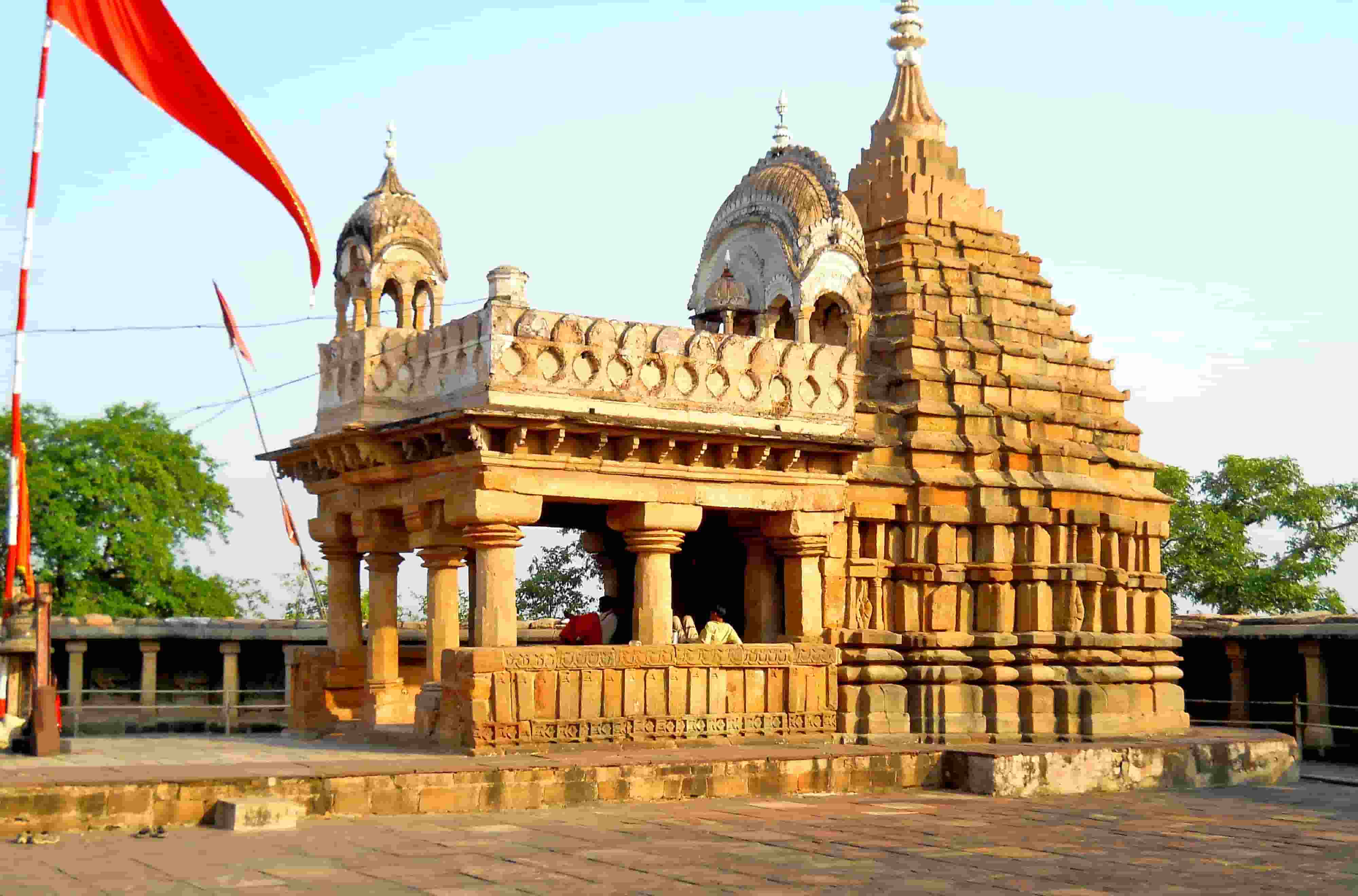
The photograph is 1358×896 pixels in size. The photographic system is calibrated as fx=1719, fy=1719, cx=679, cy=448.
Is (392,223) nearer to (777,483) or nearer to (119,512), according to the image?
(777,483)

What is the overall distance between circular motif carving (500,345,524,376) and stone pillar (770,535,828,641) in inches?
136

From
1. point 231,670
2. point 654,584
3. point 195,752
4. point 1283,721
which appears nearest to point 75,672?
point 231,670

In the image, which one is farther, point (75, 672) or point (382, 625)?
point (75, 672)

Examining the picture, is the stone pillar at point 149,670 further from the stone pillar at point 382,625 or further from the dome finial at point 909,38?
the dome finial at point 909,38

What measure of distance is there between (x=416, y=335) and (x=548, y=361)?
1.59m

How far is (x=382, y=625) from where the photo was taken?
56.0ft

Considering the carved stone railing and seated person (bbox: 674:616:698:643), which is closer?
the carved stone railing

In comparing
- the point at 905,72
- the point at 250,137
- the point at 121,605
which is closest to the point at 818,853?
the point at 250,137

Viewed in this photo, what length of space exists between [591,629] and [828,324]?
4.50m

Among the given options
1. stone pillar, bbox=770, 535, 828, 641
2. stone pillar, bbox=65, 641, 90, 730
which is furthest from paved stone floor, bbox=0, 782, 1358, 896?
stone pillar, bbox=65, 641, 90, 730

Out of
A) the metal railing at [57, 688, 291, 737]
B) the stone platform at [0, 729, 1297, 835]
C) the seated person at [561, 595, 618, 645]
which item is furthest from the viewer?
the metal railing at [57, 688, 291, 737]

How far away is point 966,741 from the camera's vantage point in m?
17.4

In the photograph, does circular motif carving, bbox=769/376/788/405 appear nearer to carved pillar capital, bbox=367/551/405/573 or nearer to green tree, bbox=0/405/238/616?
carved pillar capital, bbox=367/551/405/573

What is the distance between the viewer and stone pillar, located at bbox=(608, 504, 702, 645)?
1575cm
